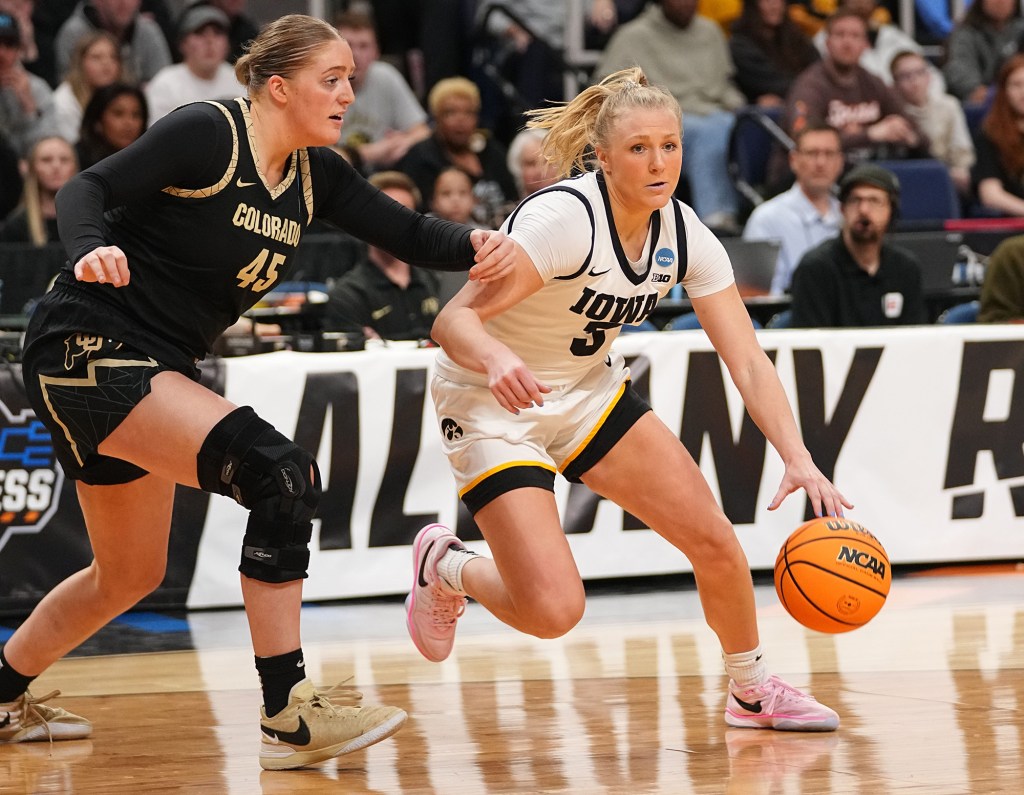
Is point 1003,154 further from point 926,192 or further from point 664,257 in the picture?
point 664,257

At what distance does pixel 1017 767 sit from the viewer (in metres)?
3.58

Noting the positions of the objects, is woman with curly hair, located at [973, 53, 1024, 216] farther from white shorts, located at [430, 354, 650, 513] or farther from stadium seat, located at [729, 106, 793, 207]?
white shorts, located at [430, 354, 650, 513]

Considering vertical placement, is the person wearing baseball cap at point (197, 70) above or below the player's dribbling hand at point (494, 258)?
above

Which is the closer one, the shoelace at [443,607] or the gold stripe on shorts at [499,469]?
the gold stripe on shorts at [499,469]

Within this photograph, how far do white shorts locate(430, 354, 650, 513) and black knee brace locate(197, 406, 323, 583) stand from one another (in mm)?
503

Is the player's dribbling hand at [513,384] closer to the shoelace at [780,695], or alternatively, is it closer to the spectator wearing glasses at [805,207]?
the shoelace at [780,695]

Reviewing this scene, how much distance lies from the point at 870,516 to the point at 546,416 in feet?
10.4

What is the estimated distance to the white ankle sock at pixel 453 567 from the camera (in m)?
4.40

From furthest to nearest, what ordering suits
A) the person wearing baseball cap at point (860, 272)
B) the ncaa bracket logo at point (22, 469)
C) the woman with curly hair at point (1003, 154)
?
the woman with curly hair at point (1003, 154)
the person wearing baseball cap at point (860, 272)
the ncaa bracket logo at point (22, 469)

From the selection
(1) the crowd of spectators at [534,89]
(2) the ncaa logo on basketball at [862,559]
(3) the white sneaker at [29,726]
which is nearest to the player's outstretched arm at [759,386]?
(2) the ncaa logo on basketball at [862,559]

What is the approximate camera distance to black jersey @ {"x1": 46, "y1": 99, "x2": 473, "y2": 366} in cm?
362

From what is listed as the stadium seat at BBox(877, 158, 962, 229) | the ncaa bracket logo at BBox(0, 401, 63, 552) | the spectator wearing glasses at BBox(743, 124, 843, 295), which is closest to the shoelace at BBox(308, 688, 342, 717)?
the ncaa bracket logo at BBox(0, 401, 63, 552)

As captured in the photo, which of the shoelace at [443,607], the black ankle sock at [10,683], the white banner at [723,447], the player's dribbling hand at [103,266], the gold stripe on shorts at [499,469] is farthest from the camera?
the white banner at [723,447]

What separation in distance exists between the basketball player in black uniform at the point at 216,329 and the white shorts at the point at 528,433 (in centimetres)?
41
